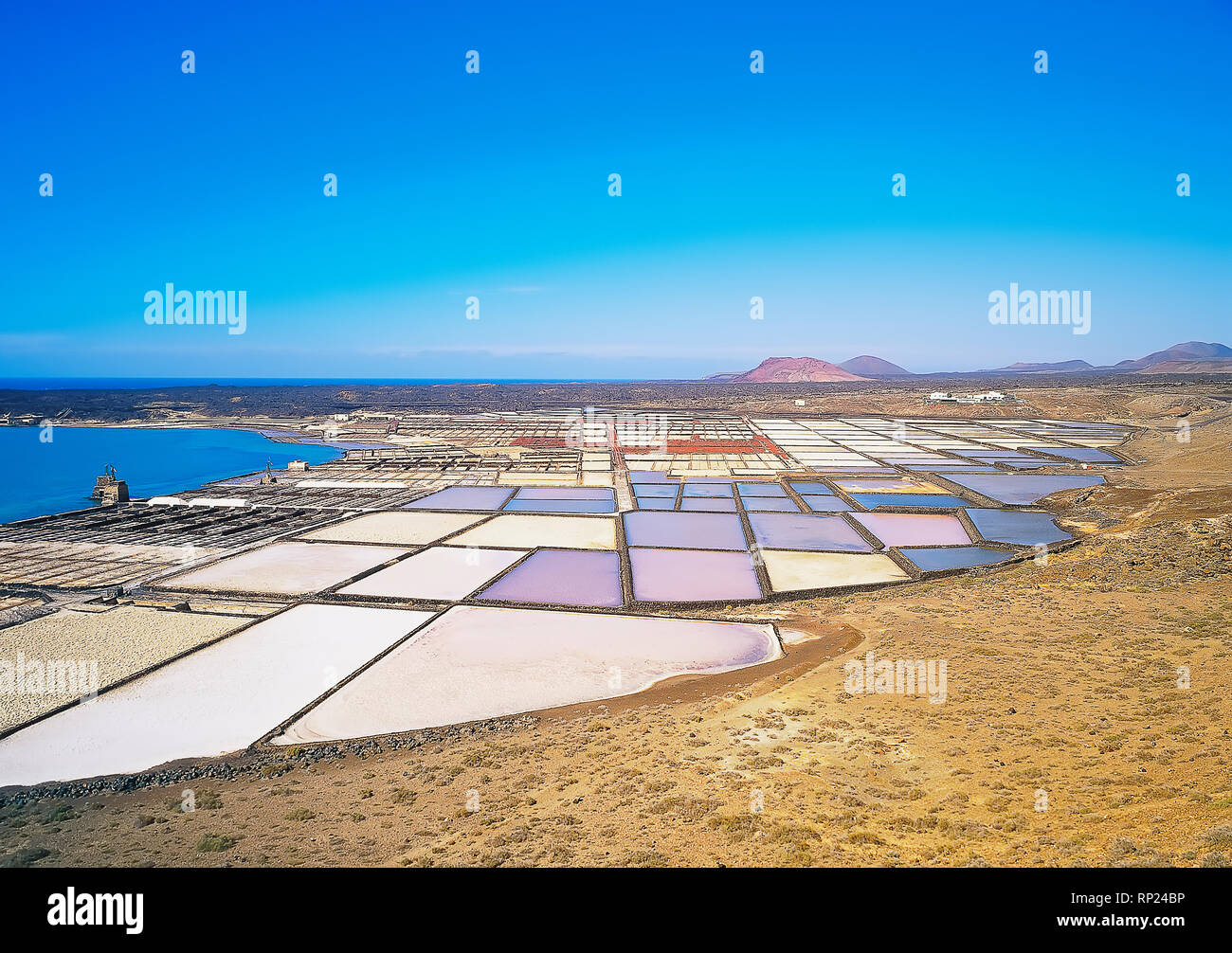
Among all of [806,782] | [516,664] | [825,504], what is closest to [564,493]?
[825,504]

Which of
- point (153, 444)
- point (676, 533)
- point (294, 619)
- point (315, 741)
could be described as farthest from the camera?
point (153, 444)

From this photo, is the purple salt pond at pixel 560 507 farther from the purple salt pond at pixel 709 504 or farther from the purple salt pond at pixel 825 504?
the purple salt pond at pixel 825 504

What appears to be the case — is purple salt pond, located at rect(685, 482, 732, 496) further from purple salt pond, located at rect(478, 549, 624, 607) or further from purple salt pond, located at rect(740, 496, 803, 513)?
purple salt pond, located at rect(478, 549, 624, 607)

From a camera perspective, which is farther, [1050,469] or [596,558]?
[1050,469]

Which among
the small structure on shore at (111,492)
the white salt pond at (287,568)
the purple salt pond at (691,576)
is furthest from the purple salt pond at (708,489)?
the small structure on shore at (111,492)
